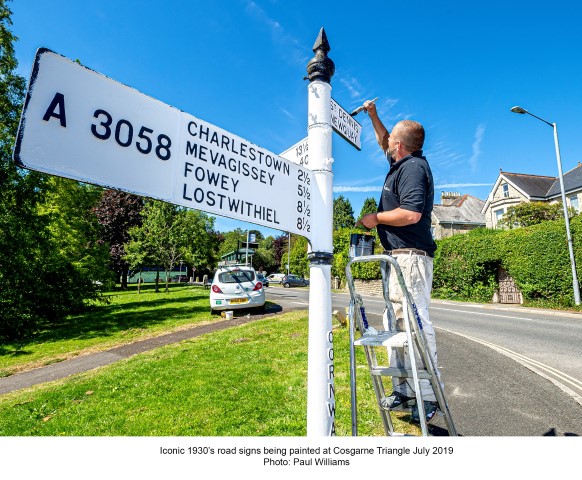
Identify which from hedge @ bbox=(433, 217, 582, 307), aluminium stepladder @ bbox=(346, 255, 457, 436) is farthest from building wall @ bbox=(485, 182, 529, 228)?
aluminium stepladder @ bbox=(346, 255, 457, 436)

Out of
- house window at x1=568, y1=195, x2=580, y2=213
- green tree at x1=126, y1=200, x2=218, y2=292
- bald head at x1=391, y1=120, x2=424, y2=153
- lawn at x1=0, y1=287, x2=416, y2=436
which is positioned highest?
house window at x1=568, y1=195, x2=580, y2=213

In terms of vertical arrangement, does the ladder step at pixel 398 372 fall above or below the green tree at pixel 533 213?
below

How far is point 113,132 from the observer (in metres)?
1.23

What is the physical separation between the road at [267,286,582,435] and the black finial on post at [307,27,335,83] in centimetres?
313

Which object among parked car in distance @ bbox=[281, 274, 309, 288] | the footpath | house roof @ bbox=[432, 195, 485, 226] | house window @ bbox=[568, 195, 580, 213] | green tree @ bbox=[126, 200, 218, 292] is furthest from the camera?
parked car in distance @ bbox=[281, 274, 309, 288]

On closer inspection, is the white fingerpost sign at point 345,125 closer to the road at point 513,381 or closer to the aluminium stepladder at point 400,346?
the aluminium stepladder at point 400,346

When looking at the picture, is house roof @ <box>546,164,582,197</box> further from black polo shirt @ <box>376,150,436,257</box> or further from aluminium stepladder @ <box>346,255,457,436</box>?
aluminium stepladder @ <box>346,255,457,436</box>

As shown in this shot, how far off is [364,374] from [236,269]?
809 centimetres

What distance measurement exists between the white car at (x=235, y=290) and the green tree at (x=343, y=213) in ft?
181

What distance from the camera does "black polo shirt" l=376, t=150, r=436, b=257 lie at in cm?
206

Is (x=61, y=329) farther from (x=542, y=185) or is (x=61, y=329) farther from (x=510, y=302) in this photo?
(x=542, y=185)

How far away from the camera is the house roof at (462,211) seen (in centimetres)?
4147

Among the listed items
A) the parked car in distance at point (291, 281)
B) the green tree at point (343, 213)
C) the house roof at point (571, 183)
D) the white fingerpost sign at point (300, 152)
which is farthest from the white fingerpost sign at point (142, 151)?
the green tree at point (343, 213)
